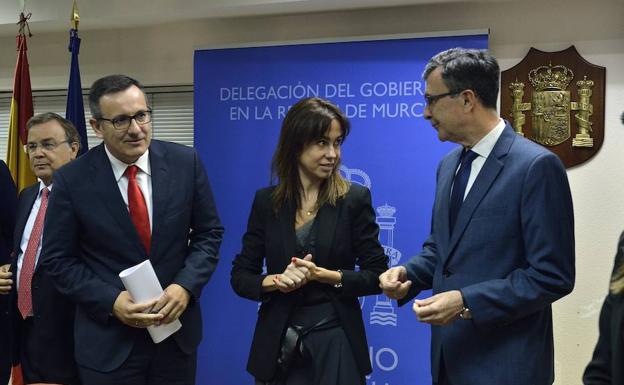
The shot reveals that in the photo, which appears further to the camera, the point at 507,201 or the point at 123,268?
the point at 123,268

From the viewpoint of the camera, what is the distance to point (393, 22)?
3.99 metres

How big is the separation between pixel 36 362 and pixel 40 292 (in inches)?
11.8

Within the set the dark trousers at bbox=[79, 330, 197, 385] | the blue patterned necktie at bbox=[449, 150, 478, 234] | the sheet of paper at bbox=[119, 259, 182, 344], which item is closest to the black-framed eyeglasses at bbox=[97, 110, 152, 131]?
the sheet of paper at bbox=[119, 259, 182, 344]

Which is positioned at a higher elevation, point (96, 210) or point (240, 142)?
point (240, 142)

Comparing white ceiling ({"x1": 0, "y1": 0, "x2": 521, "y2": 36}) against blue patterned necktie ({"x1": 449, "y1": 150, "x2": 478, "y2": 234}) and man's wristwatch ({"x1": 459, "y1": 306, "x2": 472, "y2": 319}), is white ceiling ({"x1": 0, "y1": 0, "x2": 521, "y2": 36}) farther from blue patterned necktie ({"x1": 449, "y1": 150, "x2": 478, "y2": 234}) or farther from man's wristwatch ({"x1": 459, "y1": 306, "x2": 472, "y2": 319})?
man's wristwatch ({"x1": 459, "y1": 306, "x2": 472, "y2": 319})

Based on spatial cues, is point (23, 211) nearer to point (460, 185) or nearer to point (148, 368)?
point (148, 368)

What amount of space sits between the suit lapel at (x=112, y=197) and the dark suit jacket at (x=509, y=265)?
101cm

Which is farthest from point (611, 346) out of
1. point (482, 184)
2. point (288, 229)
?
point (288, 229)

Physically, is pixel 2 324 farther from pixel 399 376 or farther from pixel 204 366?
pixel 399 376

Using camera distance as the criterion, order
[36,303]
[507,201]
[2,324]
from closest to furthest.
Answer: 1. [507,201]
2. [36,303]
3. [2,324]

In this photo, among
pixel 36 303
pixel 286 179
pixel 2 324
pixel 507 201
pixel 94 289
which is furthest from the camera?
pixel 2 324

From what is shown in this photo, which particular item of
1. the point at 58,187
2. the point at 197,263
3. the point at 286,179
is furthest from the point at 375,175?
the point at 58,187

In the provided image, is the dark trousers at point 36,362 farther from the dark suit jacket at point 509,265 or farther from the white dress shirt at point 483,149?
the white dress shirt at point 483,149

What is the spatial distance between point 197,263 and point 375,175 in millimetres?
1883
